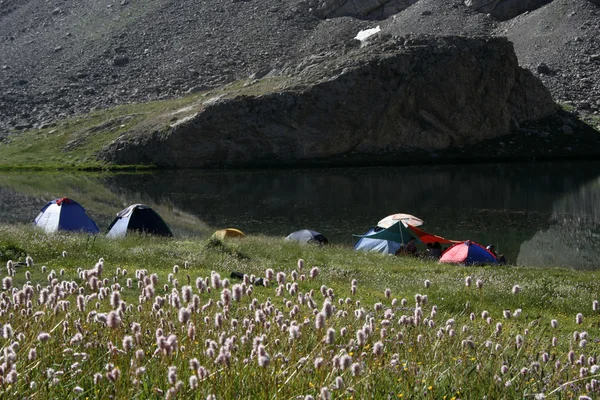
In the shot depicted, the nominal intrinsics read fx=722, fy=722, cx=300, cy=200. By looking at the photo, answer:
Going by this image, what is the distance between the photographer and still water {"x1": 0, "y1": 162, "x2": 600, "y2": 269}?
42906 mm

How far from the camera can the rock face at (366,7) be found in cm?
16175

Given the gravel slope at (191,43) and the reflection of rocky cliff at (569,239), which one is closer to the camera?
the reflection of rocky cliff at (569,239)

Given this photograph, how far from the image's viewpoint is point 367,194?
64.2 m

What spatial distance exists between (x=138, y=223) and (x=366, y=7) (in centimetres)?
13862

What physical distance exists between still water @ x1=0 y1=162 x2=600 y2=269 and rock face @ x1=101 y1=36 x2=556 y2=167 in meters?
11.1

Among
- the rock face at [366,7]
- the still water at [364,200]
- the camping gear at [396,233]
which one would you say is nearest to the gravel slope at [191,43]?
the rock face at [366,7]

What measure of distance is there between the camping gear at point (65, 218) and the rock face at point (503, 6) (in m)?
139

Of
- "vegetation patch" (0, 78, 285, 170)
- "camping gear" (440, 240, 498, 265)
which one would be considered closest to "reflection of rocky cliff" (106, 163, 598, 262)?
"camping gear" (440, 240, 498, 265)

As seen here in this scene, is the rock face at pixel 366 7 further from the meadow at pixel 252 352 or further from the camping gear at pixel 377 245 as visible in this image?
the meadow at pixel 252 352

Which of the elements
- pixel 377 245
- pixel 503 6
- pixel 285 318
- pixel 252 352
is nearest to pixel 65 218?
pixel 377 245

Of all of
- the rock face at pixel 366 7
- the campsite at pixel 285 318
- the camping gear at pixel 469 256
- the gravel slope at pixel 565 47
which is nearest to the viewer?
the campsite at pixel 285 318

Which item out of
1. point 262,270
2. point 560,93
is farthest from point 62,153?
point 262,270

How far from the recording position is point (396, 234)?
117 feet

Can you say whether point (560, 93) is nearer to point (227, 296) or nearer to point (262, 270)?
point (262, 270)
